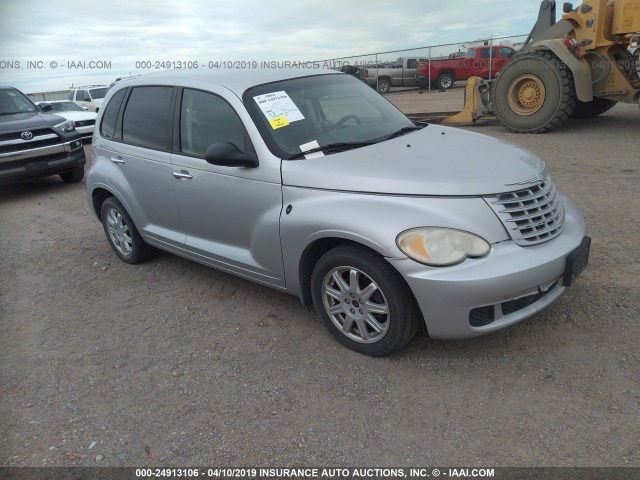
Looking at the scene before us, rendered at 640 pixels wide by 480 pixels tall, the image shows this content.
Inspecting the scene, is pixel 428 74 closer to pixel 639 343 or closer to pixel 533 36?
pixel 533 36

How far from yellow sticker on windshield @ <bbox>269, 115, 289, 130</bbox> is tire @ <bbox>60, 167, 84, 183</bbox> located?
701cm

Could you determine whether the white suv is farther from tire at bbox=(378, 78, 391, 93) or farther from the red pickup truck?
the red pickup truck

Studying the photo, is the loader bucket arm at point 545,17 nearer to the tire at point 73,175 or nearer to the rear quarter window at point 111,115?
the rear quarter window at point 111,115

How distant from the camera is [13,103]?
8.97 meters

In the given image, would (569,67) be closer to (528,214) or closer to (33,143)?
(528,214)

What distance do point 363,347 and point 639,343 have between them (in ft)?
5.55

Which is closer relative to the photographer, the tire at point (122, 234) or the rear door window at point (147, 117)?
the rear door window at point (147, 117)

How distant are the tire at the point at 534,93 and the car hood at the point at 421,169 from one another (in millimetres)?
7247

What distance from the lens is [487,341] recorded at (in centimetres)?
321

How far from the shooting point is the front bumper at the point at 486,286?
2625 millimetres

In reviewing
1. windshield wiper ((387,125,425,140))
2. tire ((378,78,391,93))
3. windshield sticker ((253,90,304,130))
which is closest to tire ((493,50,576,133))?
windshield wiper ((387,125,425,140))

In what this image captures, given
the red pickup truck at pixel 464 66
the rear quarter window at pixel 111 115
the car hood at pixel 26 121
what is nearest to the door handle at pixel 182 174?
the rear quarter window at pixel 111 115

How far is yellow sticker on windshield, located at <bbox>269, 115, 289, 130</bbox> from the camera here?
343 cm

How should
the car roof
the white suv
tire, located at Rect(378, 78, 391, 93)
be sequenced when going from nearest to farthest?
the car roof → the white suv → tire, located at Rect(378, 78, 391, 93)
